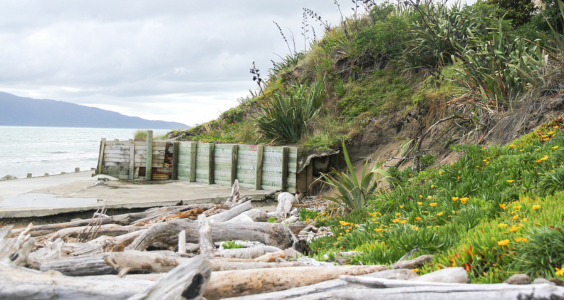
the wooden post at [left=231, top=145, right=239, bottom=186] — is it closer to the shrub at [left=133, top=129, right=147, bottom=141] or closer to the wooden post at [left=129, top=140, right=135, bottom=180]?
the wooden post at [left=129, top=140, right=135, bottom=180]

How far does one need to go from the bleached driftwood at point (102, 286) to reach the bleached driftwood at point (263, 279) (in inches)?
11.1

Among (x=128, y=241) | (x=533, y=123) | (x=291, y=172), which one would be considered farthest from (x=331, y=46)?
(x=128, y=241)

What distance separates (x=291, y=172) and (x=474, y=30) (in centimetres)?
604

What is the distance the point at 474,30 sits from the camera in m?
10.4

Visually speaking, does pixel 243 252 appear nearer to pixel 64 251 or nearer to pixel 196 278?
pixel 64 251

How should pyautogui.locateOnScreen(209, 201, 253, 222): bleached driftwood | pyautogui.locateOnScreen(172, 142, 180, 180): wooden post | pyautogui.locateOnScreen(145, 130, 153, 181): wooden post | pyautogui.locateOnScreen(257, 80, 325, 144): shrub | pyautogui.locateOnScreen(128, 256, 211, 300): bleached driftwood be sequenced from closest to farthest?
pyautogui.locateOnScreen(128, 256, 211, 300): bleached driftwood
pyautogui.locateOnScreen(209, 201, 253, 222): bleached driftwood
pyautogui.locateOnScreen(257, 80, 325, 144): shrub
pyautogui.locateOnScreen(145, 130, 153, 181): wooden post
pyautogui.locateOnScreen(172, 142, 180, 180): wooden post

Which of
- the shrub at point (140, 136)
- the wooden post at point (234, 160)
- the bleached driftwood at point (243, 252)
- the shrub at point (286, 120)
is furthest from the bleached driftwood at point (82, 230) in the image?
the shrub at point (140, 136)

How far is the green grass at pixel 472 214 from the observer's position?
9.18 feet

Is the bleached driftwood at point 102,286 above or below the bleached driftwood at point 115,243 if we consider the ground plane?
above

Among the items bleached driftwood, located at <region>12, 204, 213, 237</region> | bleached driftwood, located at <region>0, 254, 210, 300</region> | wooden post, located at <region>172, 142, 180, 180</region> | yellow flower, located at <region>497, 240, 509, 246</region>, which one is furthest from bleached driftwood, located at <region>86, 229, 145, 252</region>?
wooden post, located at <region>172, 142, 180, 180</region>

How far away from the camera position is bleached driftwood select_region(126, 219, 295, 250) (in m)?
4.65

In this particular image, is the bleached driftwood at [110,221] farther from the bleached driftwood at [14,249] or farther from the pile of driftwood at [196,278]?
the bleached driftwood at [14,249]

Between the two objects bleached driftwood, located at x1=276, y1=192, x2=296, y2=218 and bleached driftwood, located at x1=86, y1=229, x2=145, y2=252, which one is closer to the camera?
bleached driftwood, located at x1=86, y1=229, x2=145, y2=252

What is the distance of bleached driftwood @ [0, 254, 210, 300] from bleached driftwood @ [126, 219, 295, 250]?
2104 millimetres
